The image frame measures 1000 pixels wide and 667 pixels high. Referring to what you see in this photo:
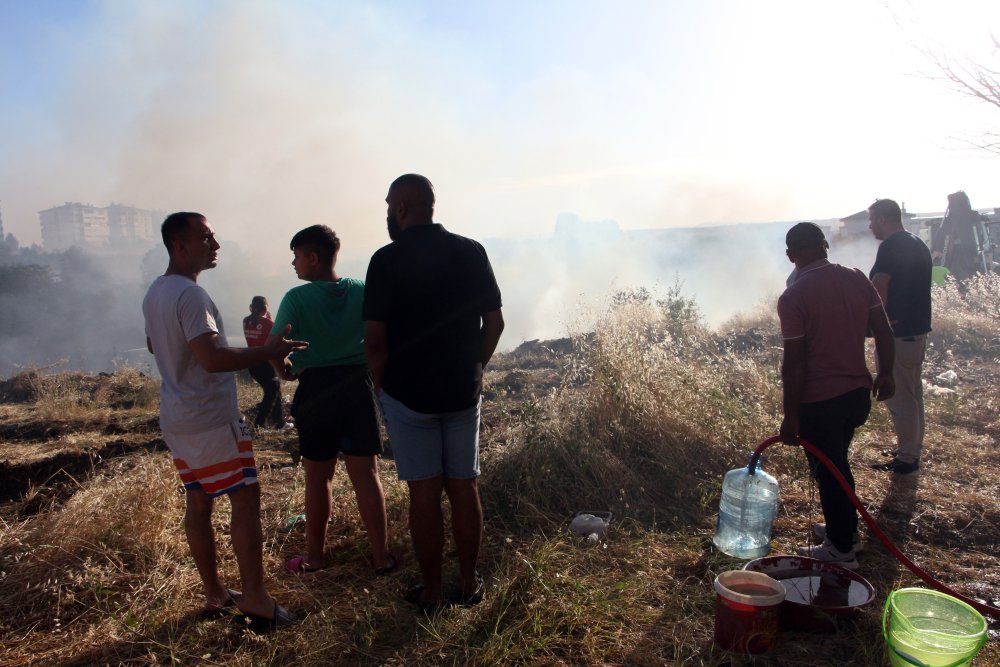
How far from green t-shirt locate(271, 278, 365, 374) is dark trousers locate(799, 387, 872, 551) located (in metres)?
2.31

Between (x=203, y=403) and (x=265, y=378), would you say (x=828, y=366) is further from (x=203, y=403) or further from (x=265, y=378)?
(x=265, y=378)

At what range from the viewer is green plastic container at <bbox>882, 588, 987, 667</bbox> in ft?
7.02

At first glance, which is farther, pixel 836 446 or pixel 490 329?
pixel 836 446

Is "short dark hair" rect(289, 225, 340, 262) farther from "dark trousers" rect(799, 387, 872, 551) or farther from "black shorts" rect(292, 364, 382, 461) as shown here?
"dark trousers" rect(799, 387, 872, 551)

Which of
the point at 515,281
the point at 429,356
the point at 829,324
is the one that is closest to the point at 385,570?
the point at 429,356

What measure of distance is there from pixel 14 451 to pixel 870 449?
26.7 ft

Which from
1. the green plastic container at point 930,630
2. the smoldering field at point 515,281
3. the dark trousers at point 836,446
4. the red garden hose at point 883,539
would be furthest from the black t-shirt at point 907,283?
the smoldering field at point 515,281

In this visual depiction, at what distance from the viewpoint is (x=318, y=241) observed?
324 centimetres

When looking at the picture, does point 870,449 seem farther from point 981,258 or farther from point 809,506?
point 981,258

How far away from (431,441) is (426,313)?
56cm

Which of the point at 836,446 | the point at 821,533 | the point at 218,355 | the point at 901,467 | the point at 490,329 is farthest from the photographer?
the point at 901,467

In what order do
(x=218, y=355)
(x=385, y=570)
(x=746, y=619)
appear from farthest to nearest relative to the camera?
(x=385, y=570) < (x=218, y=355) < (x=746, y=619)

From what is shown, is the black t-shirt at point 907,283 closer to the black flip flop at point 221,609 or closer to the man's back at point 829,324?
the man's back at point 829,324

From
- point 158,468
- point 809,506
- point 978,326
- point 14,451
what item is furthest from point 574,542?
point 978,326
